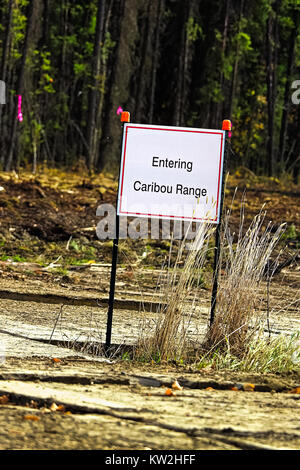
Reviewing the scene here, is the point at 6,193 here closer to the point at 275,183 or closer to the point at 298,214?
the point at 298,214

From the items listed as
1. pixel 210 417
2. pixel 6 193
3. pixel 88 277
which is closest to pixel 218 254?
pixel 210 417

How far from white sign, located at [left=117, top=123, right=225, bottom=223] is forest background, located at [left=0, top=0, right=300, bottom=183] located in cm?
1640

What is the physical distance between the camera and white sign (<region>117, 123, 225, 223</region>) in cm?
760

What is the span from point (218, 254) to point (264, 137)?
35.3 m

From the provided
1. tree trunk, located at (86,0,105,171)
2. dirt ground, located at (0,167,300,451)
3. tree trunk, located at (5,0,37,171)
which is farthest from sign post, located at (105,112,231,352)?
tree trunk, located at (86,0,105,171)

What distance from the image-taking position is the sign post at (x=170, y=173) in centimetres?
759

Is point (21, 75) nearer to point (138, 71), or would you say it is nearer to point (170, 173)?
point (138, 71)

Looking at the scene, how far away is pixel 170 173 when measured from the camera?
764 cm

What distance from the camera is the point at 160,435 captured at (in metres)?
4.71

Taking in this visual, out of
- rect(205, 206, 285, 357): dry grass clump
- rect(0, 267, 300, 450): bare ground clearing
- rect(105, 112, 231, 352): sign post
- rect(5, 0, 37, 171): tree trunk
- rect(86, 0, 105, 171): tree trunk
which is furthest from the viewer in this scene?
rect(86, 0, 105, 171): tree trunk

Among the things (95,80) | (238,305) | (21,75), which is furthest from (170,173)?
(95,80)

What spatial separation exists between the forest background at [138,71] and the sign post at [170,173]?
1640cm

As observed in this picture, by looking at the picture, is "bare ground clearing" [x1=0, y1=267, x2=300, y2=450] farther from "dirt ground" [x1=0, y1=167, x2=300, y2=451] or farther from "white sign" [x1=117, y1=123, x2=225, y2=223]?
"white sign" [x1=117, y1=123, x2=225, y2=223]

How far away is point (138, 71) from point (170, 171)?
86.2 feet
